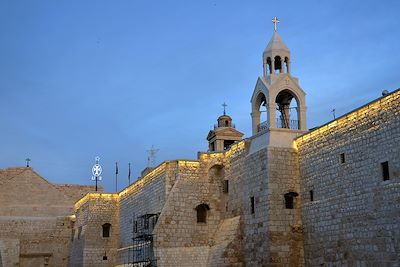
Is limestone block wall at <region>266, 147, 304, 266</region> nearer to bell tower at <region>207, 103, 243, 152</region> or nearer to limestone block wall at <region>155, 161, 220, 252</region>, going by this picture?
limestone block wall at <region>155, 161, 220, 252</region>

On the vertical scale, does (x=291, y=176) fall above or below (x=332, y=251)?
above

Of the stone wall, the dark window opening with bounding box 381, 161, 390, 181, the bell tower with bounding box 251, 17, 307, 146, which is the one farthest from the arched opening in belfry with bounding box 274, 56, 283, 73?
the stone wall

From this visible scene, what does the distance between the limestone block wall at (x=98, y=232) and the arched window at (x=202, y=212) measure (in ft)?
37.7

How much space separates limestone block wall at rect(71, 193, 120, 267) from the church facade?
14.8 ft

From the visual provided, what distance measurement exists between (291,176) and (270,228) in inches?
87.7

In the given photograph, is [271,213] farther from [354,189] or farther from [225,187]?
[225,187]

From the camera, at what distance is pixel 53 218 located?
42000mm

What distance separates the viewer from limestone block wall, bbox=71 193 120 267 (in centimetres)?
3550

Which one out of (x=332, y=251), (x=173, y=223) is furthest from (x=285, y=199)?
(x=173, y=223)

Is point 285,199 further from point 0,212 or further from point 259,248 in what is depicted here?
point 0,212

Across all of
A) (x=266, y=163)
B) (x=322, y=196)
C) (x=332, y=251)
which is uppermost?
(x=266, y=163)

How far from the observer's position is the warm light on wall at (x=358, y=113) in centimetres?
1711

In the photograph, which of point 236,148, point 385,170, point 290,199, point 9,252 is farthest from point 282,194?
point 9,252

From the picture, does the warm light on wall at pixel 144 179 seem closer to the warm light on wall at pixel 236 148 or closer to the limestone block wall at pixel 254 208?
the warm light on wall at pixel 236 148
